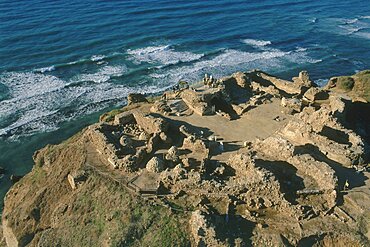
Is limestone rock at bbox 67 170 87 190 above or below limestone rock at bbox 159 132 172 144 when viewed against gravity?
below

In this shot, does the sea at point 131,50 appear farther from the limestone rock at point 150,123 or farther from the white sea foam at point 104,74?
the limestone rock at point 150,123

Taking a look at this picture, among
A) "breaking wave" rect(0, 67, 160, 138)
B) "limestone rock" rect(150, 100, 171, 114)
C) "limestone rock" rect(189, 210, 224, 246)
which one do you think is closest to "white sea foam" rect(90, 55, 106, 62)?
"breaking wave" rect(0, 67, 160, 138)

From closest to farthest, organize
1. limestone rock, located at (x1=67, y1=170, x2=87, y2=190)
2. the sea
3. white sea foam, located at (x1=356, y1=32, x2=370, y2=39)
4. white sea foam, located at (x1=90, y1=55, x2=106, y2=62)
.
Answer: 1. limestone rock, located at (x1=67, y1=170, x2=87, y2=190)
2. the sea
3. white sea foam, located at (x1=90, y1=55, x2=106, y2=62)
4. white sea foam, located at (x1=356, y1=32, x2=370, y2=39)

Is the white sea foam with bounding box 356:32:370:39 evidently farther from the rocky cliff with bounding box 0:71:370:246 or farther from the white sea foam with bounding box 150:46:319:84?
the rocky cliff with bounding box 0:71:370:246

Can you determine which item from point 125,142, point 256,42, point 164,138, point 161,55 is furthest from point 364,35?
point 125,142

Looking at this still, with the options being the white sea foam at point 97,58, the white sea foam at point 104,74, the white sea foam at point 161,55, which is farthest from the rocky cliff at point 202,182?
the white sea foam at point 97,58

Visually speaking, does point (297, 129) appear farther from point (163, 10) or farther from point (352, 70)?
point (163, 10)
